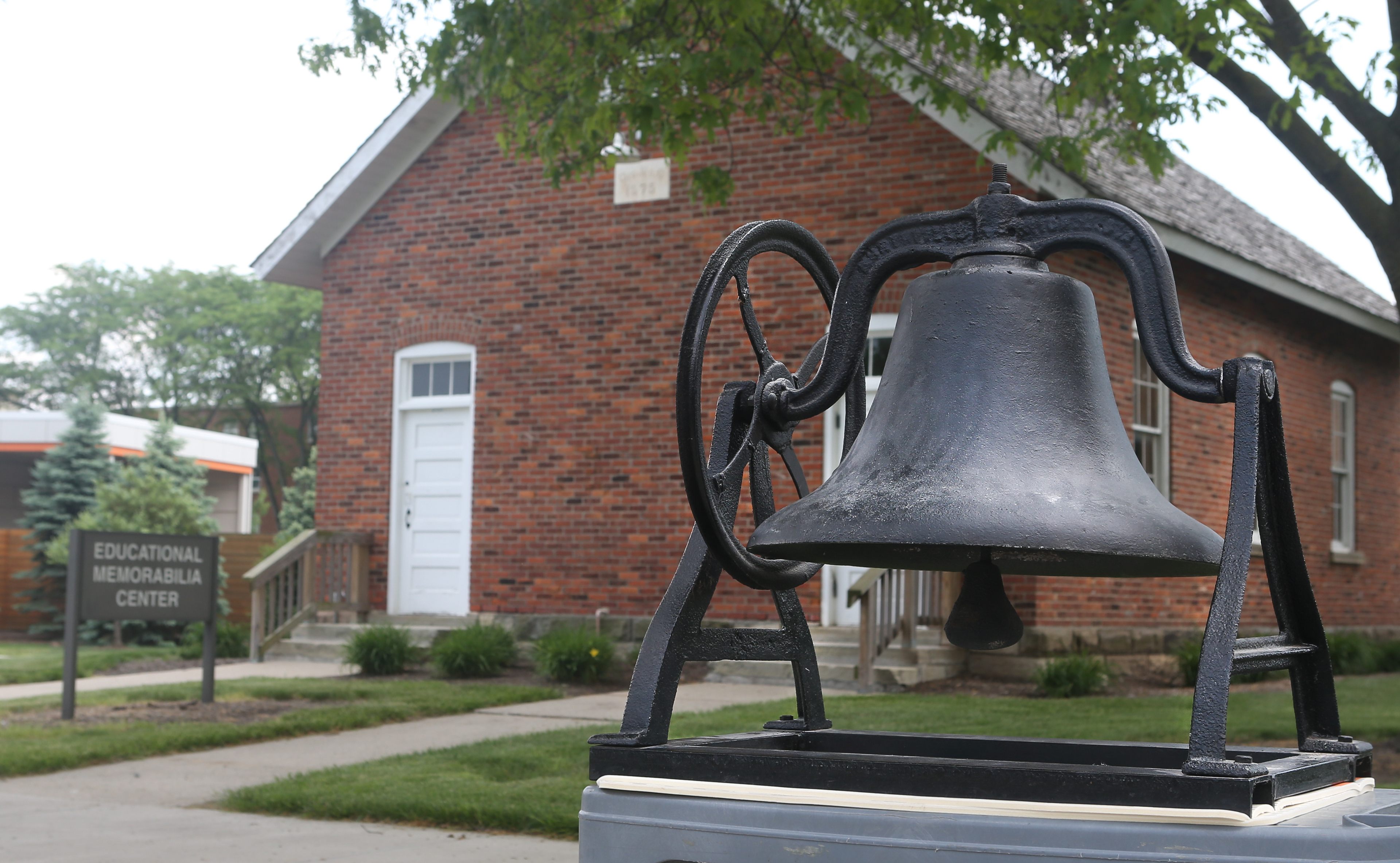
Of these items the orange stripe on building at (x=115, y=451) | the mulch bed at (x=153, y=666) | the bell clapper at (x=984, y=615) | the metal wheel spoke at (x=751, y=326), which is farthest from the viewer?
the orange stripe on building at (x=115, y=451)

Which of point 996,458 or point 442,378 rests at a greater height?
point 442,378

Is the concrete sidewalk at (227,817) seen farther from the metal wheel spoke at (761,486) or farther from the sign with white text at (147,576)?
the metal wheel spoke at (761,486)

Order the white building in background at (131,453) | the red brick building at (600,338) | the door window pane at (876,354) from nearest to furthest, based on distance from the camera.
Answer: the door window pane at (876,354) → the red brick building at (600,338) → the white building in background at (131,453)

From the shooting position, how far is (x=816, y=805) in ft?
8.01

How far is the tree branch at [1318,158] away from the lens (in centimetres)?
727

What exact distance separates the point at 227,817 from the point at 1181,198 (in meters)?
13.1

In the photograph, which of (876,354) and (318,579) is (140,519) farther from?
(876,354)

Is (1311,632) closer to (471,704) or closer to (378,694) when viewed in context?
(471,704)

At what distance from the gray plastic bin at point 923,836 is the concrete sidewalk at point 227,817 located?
3.05m

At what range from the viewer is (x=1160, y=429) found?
559 inches

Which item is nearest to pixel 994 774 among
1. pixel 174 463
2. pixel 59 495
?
pixel 59 495

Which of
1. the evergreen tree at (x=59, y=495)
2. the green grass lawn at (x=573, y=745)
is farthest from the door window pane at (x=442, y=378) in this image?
the evergreen tree at (x=59, y=495)

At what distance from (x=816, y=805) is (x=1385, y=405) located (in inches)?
756

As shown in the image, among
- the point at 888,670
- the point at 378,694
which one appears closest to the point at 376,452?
the point at 378,694
